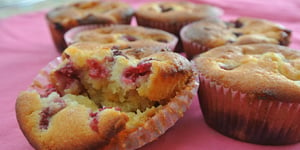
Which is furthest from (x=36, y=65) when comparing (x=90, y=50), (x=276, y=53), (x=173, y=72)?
(x=276, y=53)

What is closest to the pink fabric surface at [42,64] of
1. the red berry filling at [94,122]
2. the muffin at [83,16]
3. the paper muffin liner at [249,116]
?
the paper muffin liner at [249,116]

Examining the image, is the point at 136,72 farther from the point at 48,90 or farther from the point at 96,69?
the point at 48,90

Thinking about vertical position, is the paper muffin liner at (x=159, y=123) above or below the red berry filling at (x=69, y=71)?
below

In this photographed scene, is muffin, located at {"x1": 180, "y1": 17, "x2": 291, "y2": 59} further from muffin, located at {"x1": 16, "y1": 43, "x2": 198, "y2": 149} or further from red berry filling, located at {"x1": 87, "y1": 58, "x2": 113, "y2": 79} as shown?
red berry filling, located at {"x1": 87, "y1": 58, "x2": 113, "y2": 79}

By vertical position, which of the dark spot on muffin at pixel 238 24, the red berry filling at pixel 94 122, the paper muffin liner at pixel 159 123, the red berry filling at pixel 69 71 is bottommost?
the dark spot on muffin at pixel 238 24

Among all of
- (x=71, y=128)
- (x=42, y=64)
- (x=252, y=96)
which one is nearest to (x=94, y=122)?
(x=71, y=128)

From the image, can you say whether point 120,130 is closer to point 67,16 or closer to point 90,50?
point 90,50

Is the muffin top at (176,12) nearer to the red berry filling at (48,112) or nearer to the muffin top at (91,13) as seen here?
the muffin top at (91,13)
